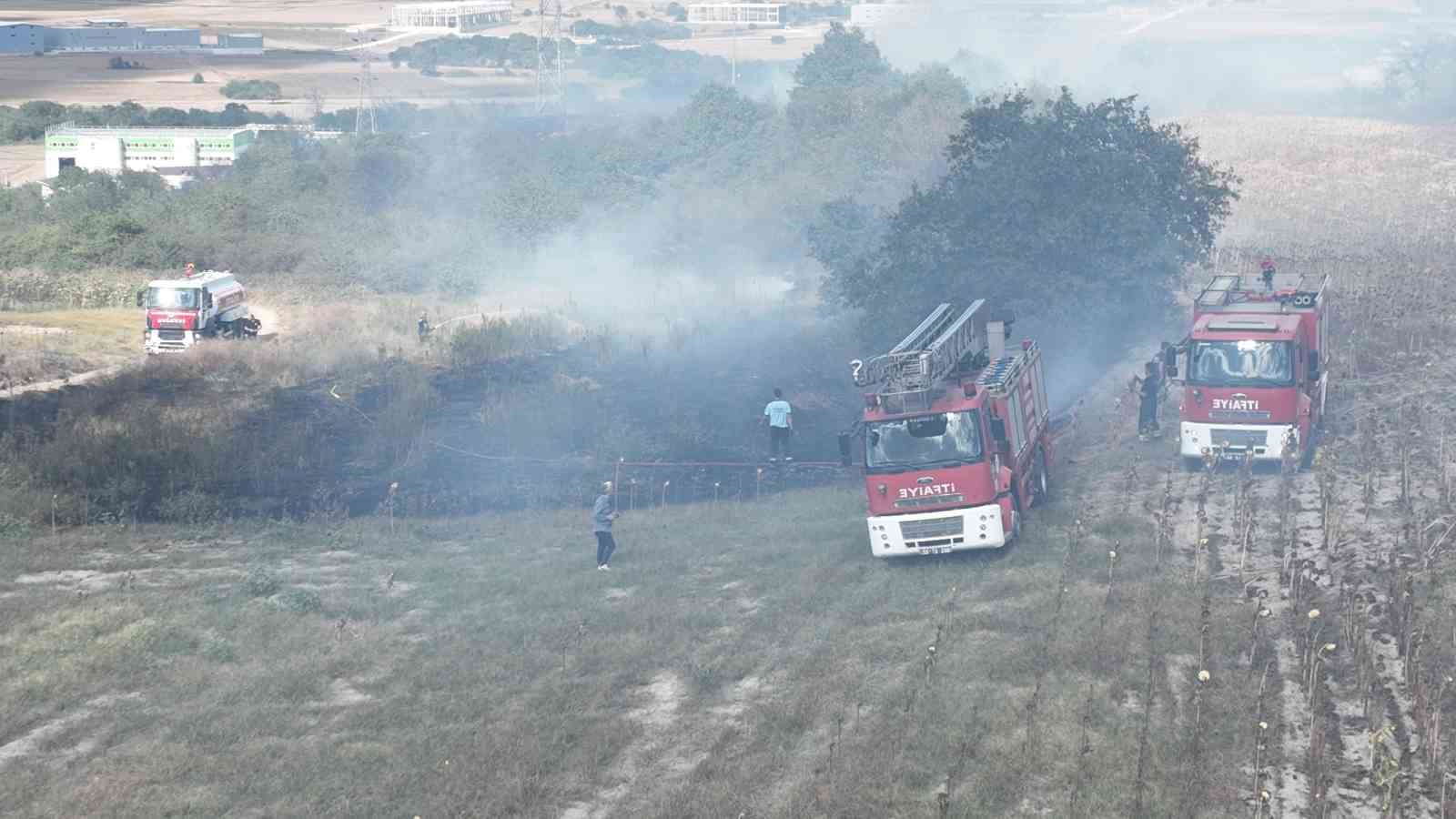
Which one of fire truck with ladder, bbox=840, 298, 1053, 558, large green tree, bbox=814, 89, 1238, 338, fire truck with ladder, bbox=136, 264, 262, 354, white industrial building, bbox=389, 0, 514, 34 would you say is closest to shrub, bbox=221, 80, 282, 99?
white industrial building, bbox=389, 0, 514, 34

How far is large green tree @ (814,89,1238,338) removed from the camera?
40.9 meters

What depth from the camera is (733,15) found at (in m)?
186

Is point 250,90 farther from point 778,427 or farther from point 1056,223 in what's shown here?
point 778,427

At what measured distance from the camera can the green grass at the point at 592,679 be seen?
17625 mm

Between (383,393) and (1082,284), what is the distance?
18.3 metres

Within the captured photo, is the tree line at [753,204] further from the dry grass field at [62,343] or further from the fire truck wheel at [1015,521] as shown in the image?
the fire truck wheel at [1015,521]

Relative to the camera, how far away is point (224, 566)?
27.8 m

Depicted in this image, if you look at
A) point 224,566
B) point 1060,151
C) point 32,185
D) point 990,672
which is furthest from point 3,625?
point 32,185

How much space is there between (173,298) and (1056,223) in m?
25.5

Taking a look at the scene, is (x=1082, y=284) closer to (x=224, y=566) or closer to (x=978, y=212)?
(x=978, y=212)

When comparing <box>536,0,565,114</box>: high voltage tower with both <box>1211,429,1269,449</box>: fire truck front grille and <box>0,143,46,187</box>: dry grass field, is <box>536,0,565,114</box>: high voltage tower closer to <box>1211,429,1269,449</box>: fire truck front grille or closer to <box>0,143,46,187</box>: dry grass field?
<box>0,143,46,187</box>: dry grass field

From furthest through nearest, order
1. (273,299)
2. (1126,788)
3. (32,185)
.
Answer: (32,185)
(273,299)
(1126,788)

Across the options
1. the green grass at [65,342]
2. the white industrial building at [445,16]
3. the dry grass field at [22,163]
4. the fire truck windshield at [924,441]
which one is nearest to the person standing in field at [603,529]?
the fire truck windshield at [924,441]

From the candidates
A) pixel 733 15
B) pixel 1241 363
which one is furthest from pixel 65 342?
pixel 733 15
